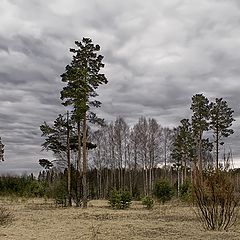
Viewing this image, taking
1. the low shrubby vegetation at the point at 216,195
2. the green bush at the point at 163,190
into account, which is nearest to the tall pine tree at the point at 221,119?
the green bush at the point at 163,190

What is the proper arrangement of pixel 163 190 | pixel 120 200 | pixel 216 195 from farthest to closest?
pixel 163 190 → pixel 120 200 → pixel 216 195

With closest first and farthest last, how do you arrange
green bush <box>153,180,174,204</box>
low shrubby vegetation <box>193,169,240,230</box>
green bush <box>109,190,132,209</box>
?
low shrubby vegetation <box>193,169,240,230</box> < green bush <box>109,190,132,209</box> < green bush <box>153,180,174,204</box>

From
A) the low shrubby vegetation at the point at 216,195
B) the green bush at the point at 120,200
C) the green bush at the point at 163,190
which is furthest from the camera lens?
the green bush at the point at 163,190

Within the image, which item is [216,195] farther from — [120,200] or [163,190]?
[163,190]

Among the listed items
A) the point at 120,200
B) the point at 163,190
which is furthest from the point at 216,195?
the point at 163,190

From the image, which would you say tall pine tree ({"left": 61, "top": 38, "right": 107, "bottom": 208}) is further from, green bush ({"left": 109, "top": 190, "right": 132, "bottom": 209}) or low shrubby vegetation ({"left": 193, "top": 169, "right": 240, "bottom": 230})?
low shrubby vegetation ({"left": 193, "top": 169, "right": 240, "bottom": 230})

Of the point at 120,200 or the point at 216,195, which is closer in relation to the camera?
the point at 216,195

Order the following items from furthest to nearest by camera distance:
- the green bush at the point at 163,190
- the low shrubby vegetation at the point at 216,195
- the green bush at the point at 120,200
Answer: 1. the green bush at the point at 163,190
2. the green bush at the point at 120,200
3. the low shrubby vegetation at the point at 216,195

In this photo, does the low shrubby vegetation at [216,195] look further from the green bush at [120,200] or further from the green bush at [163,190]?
the green bush at [163,190]

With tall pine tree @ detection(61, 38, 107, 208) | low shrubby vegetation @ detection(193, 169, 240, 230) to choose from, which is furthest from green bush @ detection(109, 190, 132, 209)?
low shrubby vegetation @ detection(193, 169, 240, 230)

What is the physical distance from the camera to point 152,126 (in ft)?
200

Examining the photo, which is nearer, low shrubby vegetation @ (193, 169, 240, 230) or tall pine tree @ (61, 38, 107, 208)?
low shrubby vegetation @ (193, 169, 240, 230)

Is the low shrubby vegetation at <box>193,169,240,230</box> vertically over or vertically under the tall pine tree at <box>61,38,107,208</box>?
under

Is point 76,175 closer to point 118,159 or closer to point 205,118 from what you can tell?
point 205,118
